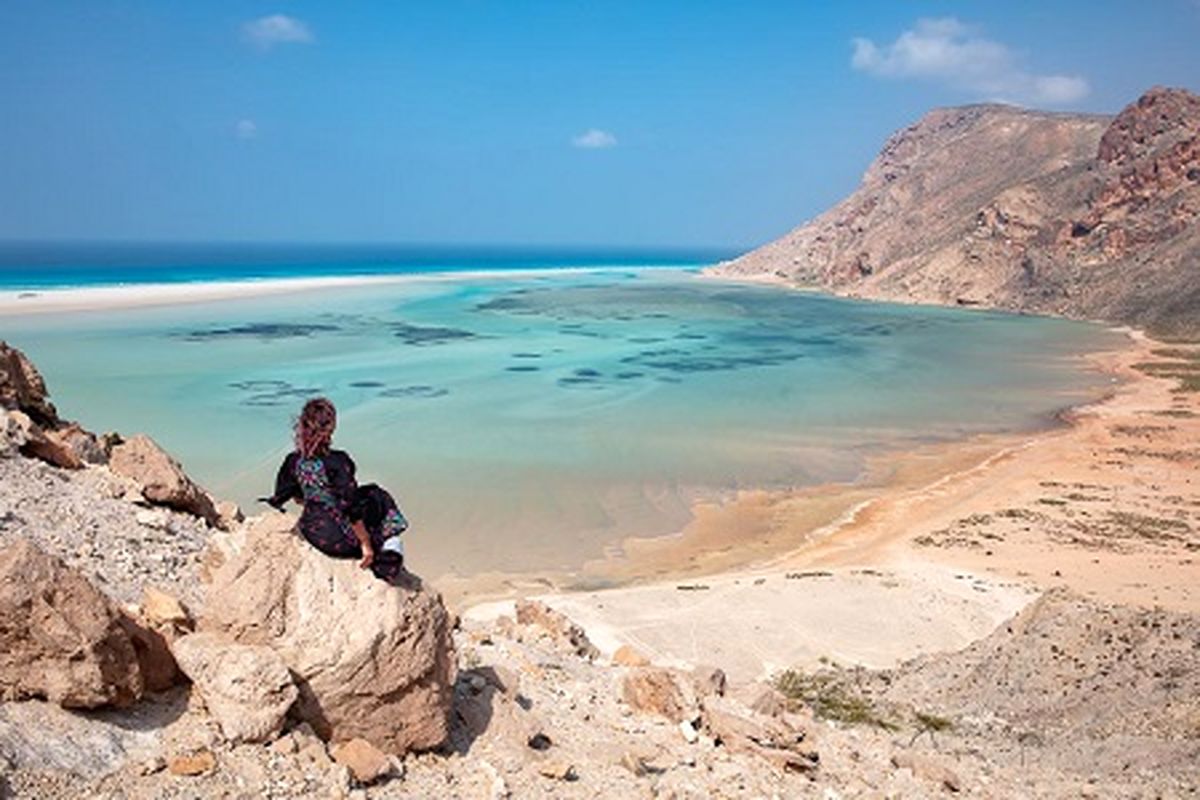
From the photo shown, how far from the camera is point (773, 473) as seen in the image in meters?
29.4

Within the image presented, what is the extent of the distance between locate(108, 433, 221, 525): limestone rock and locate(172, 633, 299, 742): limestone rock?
4.90 m

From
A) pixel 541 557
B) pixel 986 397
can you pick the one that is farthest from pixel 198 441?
pixel 986 397

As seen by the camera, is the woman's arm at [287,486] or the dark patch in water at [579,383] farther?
the dark patch in water at [579,383]

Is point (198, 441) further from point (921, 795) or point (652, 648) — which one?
point (921, 795)

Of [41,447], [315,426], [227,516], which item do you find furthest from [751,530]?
[315,426]

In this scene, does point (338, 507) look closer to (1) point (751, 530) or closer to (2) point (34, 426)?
(2) point (34, 426)

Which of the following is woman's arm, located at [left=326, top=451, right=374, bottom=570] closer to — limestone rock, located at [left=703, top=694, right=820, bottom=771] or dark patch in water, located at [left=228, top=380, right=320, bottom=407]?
limestone rock, located at [left=703, top=694, right=820, bottom=771]

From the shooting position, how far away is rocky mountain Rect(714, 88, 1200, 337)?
8325 cm

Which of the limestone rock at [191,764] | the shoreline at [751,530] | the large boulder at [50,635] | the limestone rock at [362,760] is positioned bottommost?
the shoreline at [751,530]

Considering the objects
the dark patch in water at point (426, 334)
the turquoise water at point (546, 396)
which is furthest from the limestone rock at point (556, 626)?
the dark patch in water at point (426, 334)

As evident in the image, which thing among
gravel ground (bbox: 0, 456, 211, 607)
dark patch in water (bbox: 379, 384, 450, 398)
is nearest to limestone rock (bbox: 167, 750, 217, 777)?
gravel ground (bbox: 0, 456, 211, 607)

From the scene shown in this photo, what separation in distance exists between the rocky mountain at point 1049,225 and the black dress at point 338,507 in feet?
249

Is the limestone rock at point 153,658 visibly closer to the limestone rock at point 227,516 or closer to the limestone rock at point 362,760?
the limestone rock at point 362,760

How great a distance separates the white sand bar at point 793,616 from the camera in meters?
15.6
